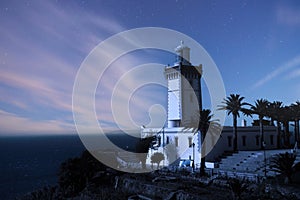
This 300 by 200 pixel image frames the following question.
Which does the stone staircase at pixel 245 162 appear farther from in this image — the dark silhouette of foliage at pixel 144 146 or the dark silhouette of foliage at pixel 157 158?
the dark silhouette of foliage at pixel 144 146

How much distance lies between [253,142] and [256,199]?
2156 cm

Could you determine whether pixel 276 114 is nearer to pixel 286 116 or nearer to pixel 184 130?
pixel 286 116

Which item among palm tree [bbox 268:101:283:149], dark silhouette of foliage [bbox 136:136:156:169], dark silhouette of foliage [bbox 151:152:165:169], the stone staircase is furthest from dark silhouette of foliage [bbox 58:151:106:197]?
palm tree [bbox 268:101:283:149]

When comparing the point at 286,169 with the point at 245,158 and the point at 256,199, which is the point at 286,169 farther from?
the point at 245,158

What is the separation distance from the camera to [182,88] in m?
38.4

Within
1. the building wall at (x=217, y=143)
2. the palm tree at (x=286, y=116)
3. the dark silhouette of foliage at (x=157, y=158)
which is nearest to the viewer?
the building wall at (x=217, y=143)

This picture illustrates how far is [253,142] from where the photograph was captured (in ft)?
114

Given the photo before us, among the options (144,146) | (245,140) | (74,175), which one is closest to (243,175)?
(245,140)

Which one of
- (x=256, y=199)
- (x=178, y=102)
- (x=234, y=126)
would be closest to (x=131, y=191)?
(x=256, y=199)

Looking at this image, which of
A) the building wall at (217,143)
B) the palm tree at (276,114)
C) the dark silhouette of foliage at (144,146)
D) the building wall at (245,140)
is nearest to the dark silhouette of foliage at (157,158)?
the building wall at (217,143)

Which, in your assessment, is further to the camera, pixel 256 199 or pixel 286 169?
pixel 286 169

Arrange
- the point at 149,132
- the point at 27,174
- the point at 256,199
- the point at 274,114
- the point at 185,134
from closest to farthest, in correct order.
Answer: the point at 256,199 < the point at 185,134 < the point at 274,114 < the point at 149,132 < the point at 27,174

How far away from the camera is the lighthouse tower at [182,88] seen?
3772 cm

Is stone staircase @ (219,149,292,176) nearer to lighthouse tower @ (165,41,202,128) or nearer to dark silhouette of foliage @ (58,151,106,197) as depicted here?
lighthouse tower @ (165,41,202,128)
